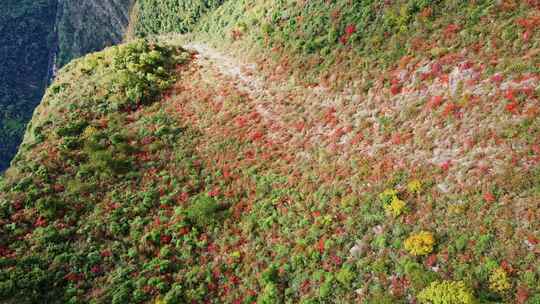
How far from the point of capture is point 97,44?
105m

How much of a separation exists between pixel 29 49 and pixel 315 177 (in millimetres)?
145059

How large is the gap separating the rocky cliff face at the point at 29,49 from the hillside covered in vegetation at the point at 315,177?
9435 centimetres

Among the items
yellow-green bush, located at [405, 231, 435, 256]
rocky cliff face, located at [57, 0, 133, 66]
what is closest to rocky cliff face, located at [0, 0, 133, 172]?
rocky cliff face, located at [57, 0, 133, 66]

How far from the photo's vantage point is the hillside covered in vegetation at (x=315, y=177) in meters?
16.7

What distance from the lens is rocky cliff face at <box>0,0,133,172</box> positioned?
380 ft

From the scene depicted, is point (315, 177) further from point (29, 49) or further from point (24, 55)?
point (24, 55)

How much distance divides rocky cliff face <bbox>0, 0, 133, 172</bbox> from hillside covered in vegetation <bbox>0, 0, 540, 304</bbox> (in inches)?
3714

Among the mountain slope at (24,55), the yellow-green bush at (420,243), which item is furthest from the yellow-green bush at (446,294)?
the mountain slope at (24,55)

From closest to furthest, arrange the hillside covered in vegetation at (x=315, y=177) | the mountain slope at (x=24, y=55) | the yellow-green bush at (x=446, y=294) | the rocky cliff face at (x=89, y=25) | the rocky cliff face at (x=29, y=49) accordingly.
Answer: the yellow-green bush at (x=446, y=294) → the hillside covered in vegetation at (x=315, y=177) → the rocky cliff face at (x=89, y=25) → the rocky cliff face at (x=29, y=49) → the mountain slope at (x=24, y=55)

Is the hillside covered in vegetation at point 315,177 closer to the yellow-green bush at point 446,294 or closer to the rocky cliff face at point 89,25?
the yellow-green bush at point 446,294

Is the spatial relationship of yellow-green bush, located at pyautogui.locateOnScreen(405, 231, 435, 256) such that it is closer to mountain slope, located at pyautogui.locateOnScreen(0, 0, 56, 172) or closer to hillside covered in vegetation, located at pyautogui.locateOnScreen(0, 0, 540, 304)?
hillside covered in vegetation, located at pyautogui.locateOnScreen(0, 0, 540, 304)

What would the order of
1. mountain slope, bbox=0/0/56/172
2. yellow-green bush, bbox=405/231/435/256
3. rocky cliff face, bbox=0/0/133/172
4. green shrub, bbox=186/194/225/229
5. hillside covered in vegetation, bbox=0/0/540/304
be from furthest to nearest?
1. mountain slope, bbox=0/0/56/172
2. rocky cliff face, bbox=0/0/133/172
3. green shrub, bbox=186/194/225/229
4. hillside covered in vegetation, bbox=0/0/540/304
5. yellow-green bush, bbox=405/231/435/256

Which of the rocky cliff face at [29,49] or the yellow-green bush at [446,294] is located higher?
the rocky cliff face at [29,49]

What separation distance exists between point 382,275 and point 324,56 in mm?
23084
